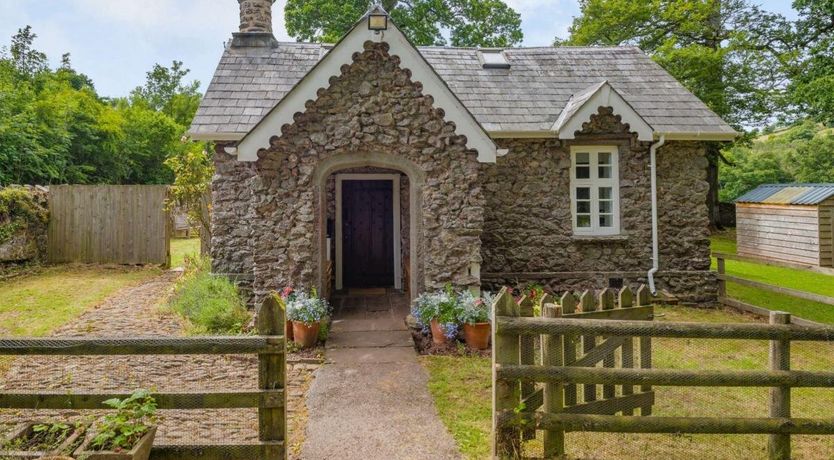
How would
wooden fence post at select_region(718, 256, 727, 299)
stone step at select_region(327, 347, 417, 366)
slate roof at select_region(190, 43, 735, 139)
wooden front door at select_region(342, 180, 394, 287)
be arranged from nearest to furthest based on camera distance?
stone step at select_region(327, 347, 417, 366)
slate roof at select_region(190, 43, 735, 139)
wooden fence post at select_region(718, 256, 727, 299)
wooden front door at select_region(342, 180, 394, 287)

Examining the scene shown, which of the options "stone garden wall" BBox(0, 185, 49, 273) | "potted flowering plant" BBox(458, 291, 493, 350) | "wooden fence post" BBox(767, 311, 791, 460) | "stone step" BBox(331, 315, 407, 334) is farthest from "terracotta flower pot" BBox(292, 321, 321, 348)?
"stone garden wall" BBox(0, 185, 49, 273)

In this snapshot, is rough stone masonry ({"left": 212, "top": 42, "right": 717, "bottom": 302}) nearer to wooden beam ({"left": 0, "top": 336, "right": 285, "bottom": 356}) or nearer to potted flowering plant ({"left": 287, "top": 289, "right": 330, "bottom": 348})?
potted flowering plant ({"left": 287, "top": 289, "right": 330, "bottom": 348})

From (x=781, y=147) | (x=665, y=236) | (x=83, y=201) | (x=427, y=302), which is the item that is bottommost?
(x=427, y=302)

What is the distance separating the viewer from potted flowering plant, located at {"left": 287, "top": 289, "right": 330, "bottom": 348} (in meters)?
7.09

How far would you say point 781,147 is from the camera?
3862cm

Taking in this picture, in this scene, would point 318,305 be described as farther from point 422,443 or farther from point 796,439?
point 796,439

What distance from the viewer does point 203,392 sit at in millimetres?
3453

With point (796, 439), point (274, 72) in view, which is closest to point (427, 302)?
point (796, 439)

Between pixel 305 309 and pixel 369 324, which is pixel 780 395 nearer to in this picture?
pixel 305 309

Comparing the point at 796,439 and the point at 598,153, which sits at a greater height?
the point at 598,153

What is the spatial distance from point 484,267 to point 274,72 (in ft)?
21.9

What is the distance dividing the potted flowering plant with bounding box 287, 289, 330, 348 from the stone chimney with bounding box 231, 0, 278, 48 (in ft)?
25.6

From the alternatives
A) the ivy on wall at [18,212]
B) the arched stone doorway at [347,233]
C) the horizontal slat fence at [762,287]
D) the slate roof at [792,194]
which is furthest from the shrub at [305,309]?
the slate roof at [792,194]

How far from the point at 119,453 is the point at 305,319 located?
4113mm
